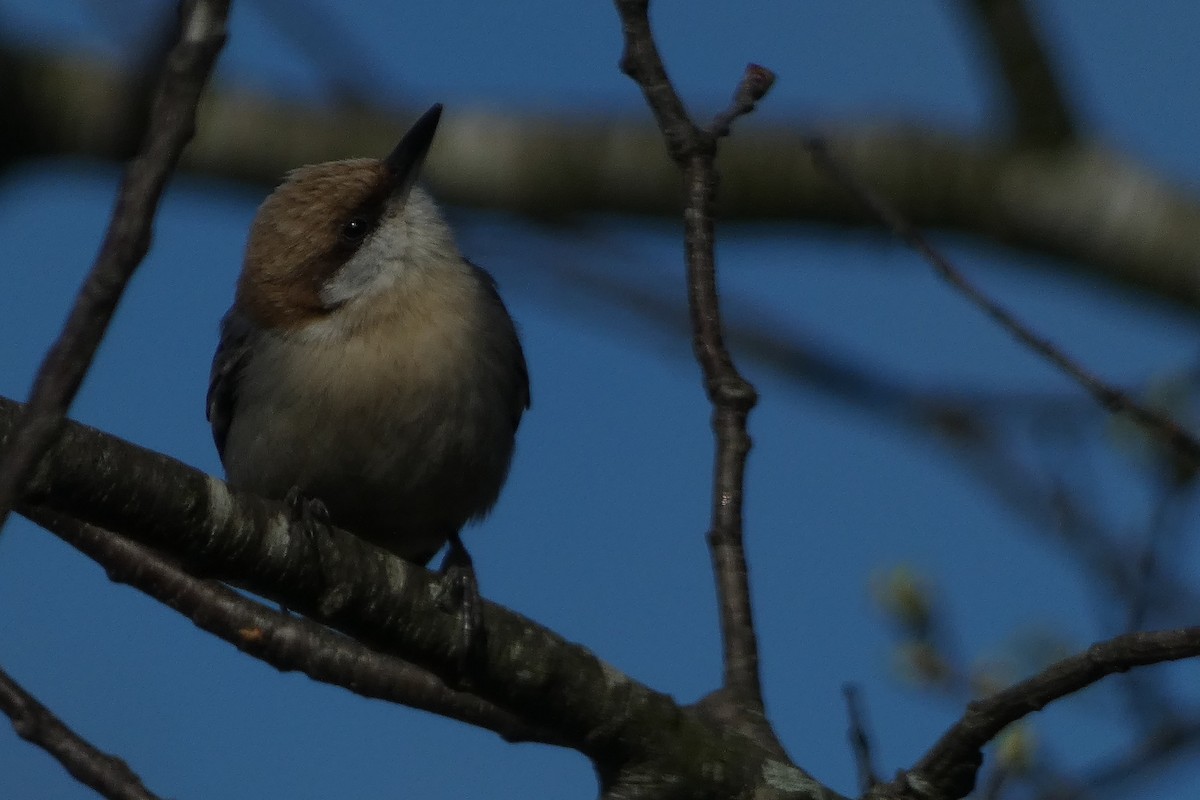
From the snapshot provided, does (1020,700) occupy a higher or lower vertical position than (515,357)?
lower

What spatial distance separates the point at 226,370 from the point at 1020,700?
3310 mm

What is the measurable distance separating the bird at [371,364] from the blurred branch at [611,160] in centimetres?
120

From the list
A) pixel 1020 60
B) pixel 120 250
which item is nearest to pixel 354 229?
pixel 1020 60

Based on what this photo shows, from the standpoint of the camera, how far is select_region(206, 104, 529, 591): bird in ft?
17.0

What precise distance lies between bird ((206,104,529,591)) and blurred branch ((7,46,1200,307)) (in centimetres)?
120

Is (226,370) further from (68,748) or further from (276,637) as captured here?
(68,748)

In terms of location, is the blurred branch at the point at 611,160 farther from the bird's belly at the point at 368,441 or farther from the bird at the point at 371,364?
the bird's belly at the point at 368,441

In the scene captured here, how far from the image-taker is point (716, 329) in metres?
4.15

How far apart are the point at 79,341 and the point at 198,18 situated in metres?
0.45

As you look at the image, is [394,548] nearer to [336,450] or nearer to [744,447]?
[336,450]

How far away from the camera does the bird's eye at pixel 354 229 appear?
5.80m

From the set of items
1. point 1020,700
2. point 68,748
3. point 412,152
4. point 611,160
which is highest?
point 611,160

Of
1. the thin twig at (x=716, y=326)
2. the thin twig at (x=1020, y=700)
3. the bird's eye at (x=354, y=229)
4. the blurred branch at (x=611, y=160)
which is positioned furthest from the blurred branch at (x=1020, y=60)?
the thin twig at (x=1020, y=700)

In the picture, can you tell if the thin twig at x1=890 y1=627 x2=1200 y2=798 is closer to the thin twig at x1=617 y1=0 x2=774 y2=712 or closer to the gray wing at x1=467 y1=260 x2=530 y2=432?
the thin twig at x1=617 y1=0 x2=774 y2=712
